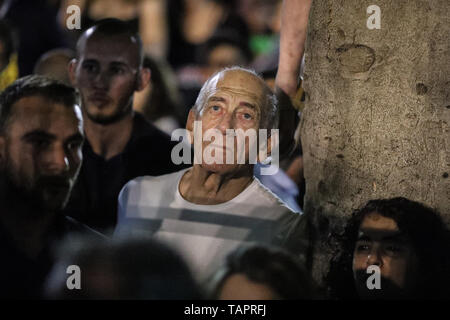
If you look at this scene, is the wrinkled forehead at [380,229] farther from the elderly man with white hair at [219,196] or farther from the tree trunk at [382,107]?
the elderly man with white hair at [219,196]

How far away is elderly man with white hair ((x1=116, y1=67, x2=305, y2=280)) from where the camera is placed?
9.24 feet

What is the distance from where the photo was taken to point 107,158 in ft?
11.5

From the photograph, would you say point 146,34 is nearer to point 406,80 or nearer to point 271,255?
point 406,80

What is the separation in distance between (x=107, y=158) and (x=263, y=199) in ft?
3.30

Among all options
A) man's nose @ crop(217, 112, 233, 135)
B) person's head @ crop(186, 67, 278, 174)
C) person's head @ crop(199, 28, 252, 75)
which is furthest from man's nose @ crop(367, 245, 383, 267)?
person's head @ crop(199, 28, 252, 75)

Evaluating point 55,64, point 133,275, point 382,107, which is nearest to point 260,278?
point 133,275

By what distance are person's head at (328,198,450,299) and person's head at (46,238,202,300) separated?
674 millimetres

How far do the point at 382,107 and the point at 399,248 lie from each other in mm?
590

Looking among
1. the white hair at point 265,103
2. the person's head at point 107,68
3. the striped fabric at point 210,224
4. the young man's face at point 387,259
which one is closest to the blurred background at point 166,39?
the person's head at point 107,68

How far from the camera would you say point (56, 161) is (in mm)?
2816

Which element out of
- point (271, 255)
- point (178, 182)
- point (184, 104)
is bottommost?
point (271, 255)

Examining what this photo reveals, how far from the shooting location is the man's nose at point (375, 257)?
2.64m

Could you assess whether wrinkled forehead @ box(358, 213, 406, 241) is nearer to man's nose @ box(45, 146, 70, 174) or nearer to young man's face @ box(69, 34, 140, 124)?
man's nose @ box(45, 146, 70, 174)

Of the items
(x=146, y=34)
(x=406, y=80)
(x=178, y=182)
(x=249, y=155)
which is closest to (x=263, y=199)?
(x=249, y=155)
